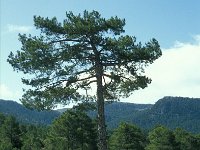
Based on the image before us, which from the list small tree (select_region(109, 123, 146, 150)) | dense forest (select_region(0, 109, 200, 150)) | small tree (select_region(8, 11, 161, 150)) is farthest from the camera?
small tree (select_region(109, 123, 146, 150))

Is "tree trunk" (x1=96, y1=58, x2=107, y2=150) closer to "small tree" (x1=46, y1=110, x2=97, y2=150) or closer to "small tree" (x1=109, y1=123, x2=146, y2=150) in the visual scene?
"small tree" (x1=46, y1=110, x2=97, y2=150)

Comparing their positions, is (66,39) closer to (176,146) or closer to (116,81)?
(116,81)

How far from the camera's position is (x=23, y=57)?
2838 cm

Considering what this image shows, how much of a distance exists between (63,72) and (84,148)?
146ft

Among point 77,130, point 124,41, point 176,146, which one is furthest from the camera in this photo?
point 176,146

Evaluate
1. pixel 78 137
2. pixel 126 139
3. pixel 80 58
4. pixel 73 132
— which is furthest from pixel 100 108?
pixel 126 139

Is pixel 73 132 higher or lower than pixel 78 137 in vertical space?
higher

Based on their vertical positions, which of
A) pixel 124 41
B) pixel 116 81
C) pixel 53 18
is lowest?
pixel 116 81

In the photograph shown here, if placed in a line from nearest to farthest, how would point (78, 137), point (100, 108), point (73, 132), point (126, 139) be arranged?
point (100, 108) < point (73, 132) < point (78, 137) < point (126, 139)

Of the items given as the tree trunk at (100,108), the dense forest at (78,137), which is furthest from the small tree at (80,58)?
the dense forest at (78,137)

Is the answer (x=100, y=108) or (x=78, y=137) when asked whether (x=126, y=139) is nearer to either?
(x=78, y=137)

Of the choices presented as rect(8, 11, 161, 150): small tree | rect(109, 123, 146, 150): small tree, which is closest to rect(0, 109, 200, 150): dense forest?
rect(109, 123, 146, 150): small tree

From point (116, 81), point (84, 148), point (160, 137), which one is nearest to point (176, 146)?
point (160, 137)

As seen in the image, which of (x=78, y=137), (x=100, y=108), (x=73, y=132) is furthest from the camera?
(x=78, y=137)
